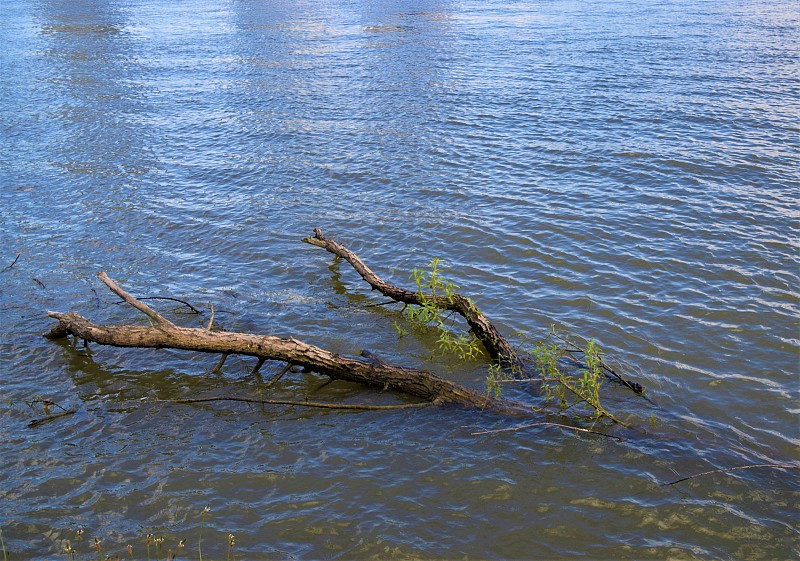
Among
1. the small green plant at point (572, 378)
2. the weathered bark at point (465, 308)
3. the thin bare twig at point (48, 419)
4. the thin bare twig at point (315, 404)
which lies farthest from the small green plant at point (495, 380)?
the thin bare twig at point (48, 419)

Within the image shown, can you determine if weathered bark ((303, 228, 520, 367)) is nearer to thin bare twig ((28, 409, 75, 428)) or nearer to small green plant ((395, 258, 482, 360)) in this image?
small green plant ((395, 258, 482, 360))

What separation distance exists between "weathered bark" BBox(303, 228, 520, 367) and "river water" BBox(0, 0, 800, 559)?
1.40 ft

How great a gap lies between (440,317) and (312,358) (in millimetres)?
3053

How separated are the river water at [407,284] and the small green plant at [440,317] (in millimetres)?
298

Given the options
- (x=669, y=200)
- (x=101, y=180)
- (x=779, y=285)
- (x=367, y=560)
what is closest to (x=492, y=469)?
(x=367, y=560)

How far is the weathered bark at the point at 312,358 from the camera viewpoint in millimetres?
9648

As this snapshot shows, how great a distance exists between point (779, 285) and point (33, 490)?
12406mm

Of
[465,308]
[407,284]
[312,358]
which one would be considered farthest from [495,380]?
[407,284]

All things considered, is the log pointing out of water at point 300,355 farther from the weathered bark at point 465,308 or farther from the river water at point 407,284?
the river water at point 407,284

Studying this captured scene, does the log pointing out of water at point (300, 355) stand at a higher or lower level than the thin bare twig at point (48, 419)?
higher

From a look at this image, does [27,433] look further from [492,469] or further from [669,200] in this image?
[669,200]

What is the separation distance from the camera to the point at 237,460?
8.73 m

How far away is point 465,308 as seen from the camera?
11438 millimetres

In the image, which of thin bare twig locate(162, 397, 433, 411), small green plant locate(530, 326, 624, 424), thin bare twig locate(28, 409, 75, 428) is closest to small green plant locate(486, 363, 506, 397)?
small green plant locate(530, 326, 624, 424)
